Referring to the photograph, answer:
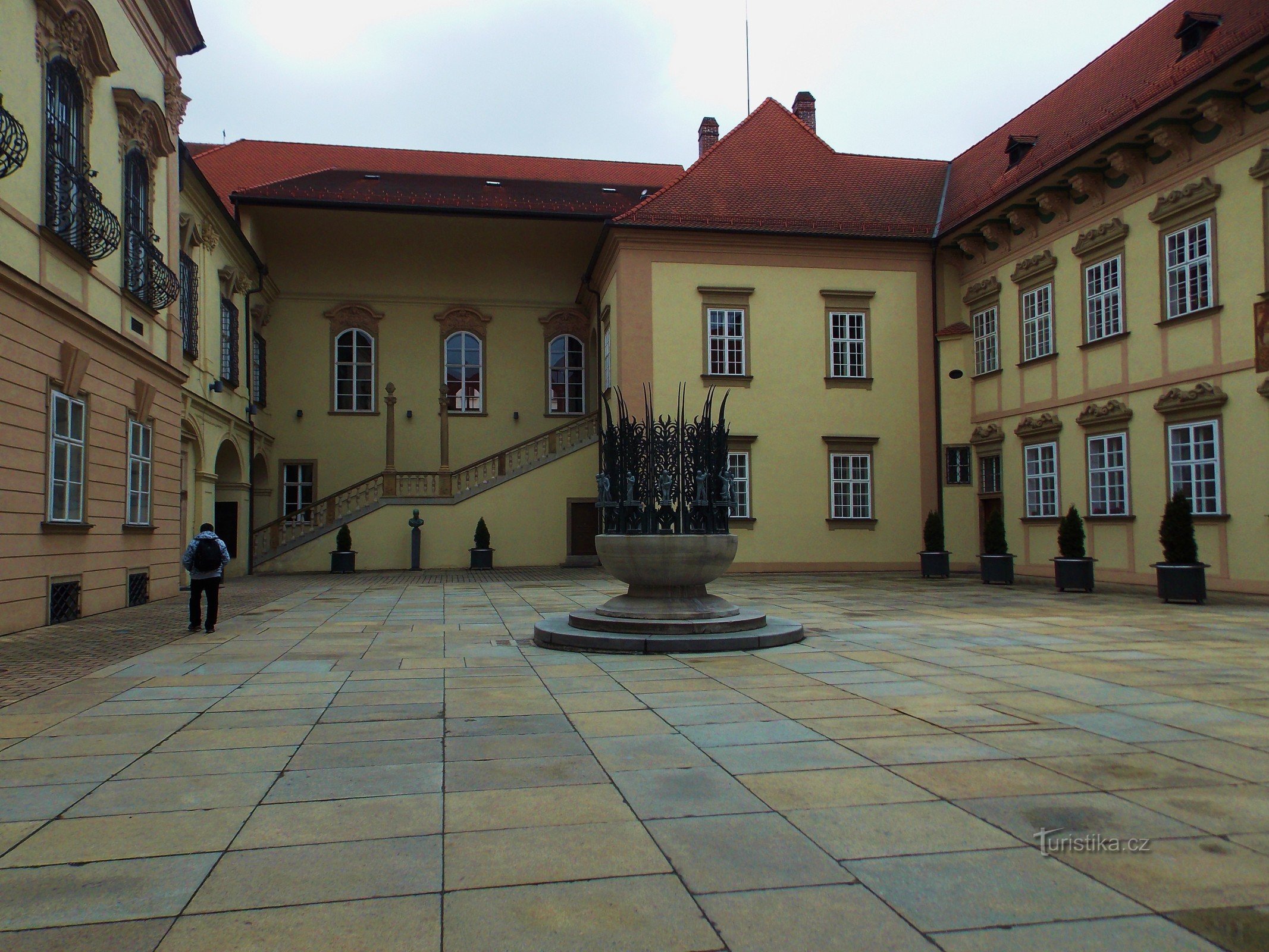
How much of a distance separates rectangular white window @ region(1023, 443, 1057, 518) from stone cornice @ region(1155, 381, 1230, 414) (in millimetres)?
3597

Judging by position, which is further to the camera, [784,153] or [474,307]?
[474,307]

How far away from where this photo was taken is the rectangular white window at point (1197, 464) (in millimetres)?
17859

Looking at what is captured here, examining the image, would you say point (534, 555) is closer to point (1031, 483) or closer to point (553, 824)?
point (1031, 483)

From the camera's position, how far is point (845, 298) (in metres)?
26.6

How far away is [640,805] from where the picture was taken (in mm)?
4645

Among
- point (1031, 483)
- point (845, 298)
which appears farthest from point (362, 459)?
point (1031, 483)

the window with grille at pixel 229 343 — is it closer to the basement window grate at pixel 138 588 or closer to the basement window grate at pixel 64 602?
the basement window grate at pixel 138 588

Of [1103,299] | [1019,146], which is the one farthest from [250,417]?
[1103,299]

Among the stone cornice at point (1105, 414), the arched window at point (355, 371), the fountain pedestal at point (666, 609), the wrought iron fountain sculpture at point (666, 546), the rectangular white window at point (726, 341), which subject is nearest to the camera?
the fountain pedestal at point (666, 609)

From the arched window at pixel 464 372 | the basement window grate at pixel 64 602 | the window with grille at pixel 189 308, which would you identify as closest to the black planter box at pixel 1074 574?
the basement window grate at pixel 64 602

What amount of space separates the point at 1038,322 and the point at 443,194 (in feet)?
57.3

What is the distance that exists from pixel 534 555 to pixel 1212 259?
1752cm

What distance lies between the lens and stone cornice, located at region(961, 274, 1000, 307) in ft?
81.6

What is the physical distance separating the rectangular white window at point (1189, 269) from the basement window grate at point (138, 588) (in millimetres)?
19020
